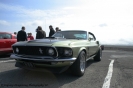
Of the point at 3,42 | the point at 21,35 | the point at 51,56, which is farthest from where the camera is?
the point at 21,35

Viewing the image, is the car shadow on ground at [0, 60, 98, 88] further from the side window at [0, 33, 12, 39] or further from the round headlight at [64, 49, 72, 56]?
the side window at [0, 33, 12, 39]

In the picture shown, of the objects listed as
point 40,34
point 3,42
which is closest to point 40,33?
point 40,34

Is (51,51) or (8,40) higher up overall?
(8,40)

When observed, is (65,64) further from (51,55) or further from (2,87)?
(2,87)

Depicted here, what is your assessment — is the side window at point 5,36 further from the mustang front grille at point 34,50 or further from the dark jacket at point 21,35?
the mustang front grille at point 34,50

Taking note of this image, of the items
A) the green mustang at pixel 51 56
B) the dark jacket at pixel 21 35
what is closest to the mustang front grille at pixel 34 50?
the green mustang at pixel 51 56

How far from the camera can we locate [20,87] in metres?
3.20

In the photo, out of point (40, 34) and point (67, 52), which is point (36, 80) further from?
point (40, 34)

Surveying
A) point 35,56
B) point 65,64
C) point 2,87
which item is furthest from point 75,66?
point 2,87

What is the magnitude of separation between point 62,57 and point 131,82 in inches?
77.0

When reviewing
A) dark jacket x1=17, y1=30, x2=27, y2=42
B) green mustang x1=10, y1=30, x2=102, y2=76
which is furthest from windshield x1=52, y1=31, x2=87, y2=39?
dark jacket x1=17, y1=30, x2=27, y2=42

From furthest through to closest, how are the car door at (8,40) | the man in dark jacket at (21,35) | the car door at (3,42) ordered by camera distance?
the man in dark jacket at (21,35) < the car door at (8,40) < the car door at (3,42)

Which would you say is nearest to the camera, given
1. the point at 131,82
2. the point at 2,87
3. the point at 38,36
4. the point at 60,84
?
the point at 2,87

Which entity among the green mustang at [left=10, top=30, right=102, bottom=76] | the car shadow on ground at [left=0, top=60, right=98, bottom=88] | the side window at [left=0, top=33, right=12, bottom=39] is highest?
the side window at [left=0, top=33, right=12, bottom=39]
